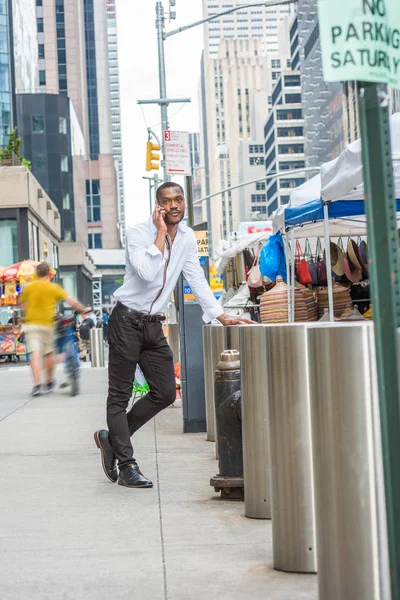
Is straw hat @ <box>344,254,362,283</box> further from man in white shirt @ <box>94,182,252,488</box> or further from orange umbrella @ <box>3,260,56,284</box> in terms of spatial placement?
orange umbrella @ <box>3,260,56,284</box>

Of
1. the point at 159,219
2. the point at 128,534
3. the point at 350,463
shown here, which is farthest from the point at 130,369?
the point at 350,463

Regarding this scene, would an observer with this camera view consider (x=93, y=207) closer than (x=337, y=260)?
No

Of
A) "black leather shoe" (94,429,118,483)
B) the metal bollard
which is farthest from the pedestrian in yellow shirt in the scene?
the metal bollard

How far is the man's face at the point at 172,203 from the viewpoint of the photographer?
6.14 metres

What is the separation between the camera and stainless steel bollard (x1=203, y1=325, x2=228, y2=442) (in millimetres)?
8148

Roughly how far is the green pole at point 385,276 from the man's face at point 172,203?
3.31m

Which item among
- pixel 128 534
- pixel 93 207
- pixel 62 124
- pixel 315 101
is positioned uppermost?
pixel 315 101

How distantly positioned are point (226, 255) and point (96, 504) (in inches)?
522

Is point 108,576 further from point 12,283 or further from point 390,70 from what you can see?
point 12,283

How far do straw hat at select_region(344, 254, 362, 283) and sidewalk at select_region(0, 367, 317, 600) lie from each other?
16.8 ft

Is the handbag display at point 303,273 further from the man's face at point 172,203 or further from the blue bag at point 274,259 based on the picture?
the man's face at point 172,203

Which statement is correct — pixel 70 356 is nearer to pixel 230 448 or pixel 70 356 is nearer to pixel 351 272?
pixel 351 272

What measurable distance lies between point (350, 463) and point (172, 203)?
122 inches

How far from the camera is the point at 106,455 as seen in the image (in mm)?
6504
